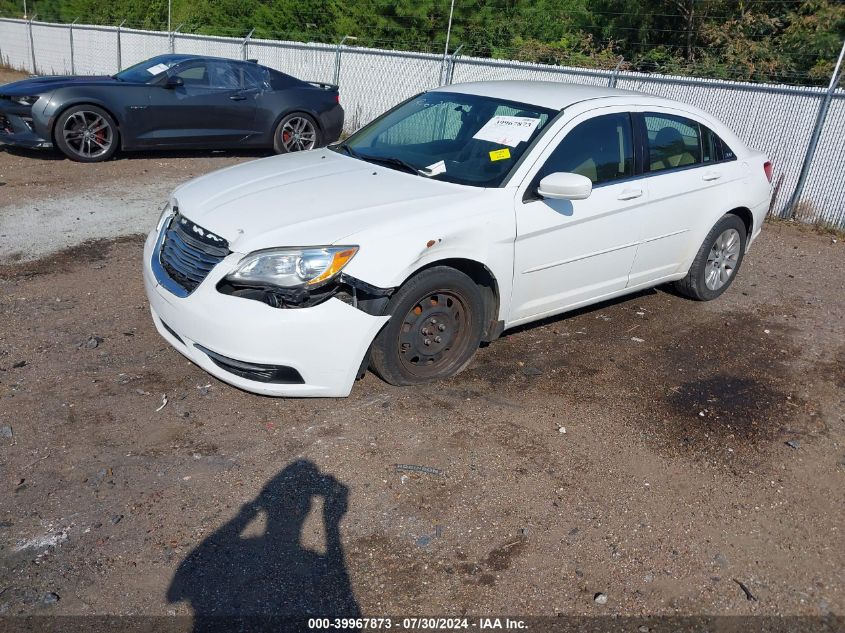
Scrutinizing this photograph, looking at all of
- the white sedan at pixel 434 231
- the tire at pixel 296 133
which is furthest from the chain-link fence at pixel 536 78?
the white sedan at pixel 434 231

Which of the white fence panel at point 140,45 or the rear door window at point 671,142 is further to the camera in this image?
the white fence panel at point 140,45

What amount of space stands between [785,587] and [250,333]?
2.68 meters

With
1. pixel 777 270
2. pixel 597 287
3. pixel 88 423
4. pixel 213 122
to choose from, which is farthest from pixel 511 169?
pixel 213 122

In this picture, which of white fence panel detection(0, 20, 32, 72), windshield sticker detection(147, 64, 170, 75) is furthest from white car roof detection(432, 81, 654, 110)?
white fence panel detection(0, 20, 32, 72)

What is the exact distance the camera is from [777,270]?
7652 millimetres

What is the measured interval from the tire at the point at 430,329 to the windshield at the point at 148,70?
7.80 metres

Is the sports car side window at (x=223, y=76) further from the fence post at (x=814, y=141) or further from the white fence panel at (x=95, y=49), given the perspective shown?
the white fence panel at (x=95, y=49)

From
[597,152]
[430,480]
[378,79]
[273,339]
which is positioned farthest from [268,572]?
[378,79]

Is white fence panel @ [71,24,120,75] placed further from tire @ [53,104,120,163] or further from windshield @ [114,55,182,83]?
tire @ [53,104,120,163]

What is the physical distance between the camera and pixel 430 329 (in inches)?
174

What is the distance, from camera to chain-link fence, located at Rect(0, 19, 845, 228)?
934 centimetres

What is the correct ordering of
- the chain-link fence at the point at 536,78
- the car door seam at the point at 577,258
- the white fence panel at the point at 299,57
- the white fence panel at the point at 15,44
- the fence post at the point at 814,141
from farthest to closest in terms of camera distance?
the white fence panel at the point at 15,44, the white fence panel at the point at 299,57, the chain-link fence at the point at 536,78, the fence post at the point at 814,141, the car door seam at the point at 577,258

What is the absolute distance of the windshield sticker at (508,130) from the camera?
4.80 metres

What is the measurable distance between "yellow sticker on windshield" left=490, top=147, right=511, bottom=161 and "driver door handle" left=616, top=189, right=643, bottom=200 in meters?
0.84
